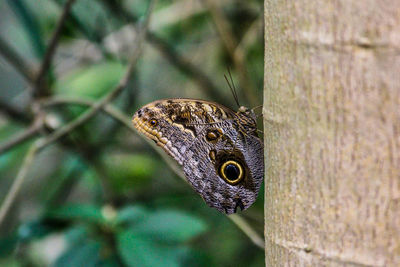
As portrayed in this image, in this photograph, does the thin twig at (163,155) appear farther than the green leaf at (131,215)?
No

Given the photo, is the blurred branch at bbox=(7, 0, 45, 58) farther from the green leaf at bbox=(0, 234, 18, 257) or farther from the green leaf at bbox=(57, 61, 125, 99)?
the green leaf at bbox=(0, 234, 18, 257)

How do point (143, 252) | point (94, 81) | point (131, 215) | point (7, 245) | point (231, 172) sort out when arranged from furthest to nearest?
1. point (94, 81)
2. point (7, 245)
3. point (131, 215)
4. point (143, 252)
5. point (231, 172)

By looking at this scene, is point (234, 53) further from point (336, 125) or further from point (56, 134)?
point (336, 125)

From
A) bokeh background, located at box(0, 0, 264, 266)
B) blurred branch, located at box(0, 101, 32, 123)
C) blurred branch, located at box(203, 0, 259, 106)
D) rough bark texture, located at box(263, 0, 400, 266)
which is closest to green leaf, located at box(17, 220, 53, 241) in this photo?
bokeh background, located at box(0, 0, 264, 266)

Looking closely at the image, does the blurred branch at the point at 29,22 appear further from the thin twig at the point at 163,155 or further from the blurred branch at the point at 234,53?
the blurred branch at the point at 234,53

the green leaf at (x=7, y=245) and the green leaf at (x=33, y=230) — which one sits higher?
the green leaf at (x=33, y=230)

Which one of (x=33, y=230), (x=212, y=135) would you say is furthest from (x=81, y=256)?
(x=212, y=135)

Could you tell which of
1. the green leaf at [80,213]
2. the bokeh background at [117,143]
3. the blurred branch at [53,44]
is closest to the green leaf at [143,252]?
the bokeh background at [117,143]
